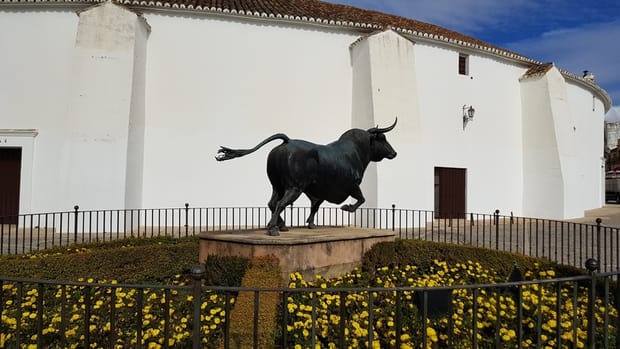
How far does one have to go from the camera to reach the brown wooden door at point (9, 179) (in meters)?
12.8

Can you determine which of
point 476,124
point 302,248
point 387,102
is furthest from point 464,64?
point 302,248

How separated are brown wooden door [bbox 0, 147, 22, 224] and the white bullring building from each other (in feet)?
0.12

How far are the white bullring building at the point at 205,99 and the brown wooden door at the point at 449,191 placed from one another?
0.15 ft

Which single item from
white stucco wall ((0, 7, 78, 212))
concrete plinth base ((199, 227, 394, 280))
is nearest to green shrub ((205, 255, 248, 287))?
concrete plinth base ((199, 227, 394, 280))

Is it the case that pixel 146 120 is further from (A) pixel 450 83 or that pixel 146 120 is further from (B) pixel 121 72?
(A) pixel 450 83

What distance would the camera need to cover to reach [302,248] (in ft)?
15.9

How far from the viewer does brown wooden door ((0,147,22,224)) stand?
1277cm

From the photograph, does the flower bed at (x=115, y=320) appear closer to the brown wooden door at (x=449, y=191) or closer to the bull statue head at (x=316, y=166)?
the bull statue head at (x=316, y=166)

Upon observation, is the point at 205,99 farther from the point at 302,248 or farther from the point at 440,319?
the point at 440,319

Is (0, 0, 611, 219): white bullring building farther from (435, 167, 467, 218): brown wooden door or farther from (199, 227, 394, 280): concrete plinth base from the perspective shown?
(199, 227, 394, 280): concrete plinth base

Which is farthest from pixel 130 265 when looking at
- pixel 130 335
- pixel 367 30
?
pixel 367 30

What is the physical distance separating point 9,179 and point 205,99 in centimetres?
621

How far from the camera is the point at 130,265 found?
19.6 feet

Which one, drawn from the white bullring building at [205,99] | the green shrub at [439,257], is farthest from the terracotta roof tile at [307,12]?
the green shrub at [439,257]
